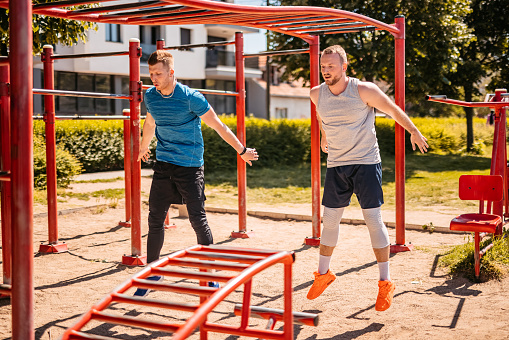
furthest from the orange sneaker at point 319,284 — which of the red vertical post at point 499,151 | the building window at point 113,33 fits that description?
the building window at point 113,33

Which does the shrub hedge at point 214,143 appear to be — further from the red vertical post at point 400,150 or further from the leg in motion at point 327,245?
the leg in motion at point 327,245

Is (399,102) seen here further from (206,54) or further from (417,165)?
(206,54)

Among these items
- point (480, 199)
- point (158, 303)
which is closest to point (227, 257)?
point (158, 303)

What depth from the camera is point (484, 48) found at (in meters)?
22.3

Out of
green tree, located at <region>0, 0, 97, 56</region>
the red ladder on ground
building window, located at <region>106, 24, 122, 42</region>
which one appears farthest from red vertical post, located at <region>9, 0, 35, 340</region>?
building window, located at <region>106, 24, 122, 42</region>

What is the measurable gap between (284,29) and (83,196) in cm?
582

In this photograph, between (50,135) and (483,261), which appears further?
(50,135)

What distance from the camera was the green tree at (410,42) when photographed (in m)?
17.5

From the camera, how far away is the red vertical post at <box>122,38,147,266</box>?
538 cm

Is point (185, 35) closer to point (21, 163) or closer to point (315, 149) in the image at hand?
point (315, 149)

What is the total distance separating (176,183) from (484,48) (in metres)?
20.6

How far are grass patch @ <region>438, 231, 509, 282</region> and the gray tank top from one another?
1413 millimetres

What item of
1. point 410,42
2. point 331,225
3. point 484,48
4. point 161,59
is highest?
point 484,48

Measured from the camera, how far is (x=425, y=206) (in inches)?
366
